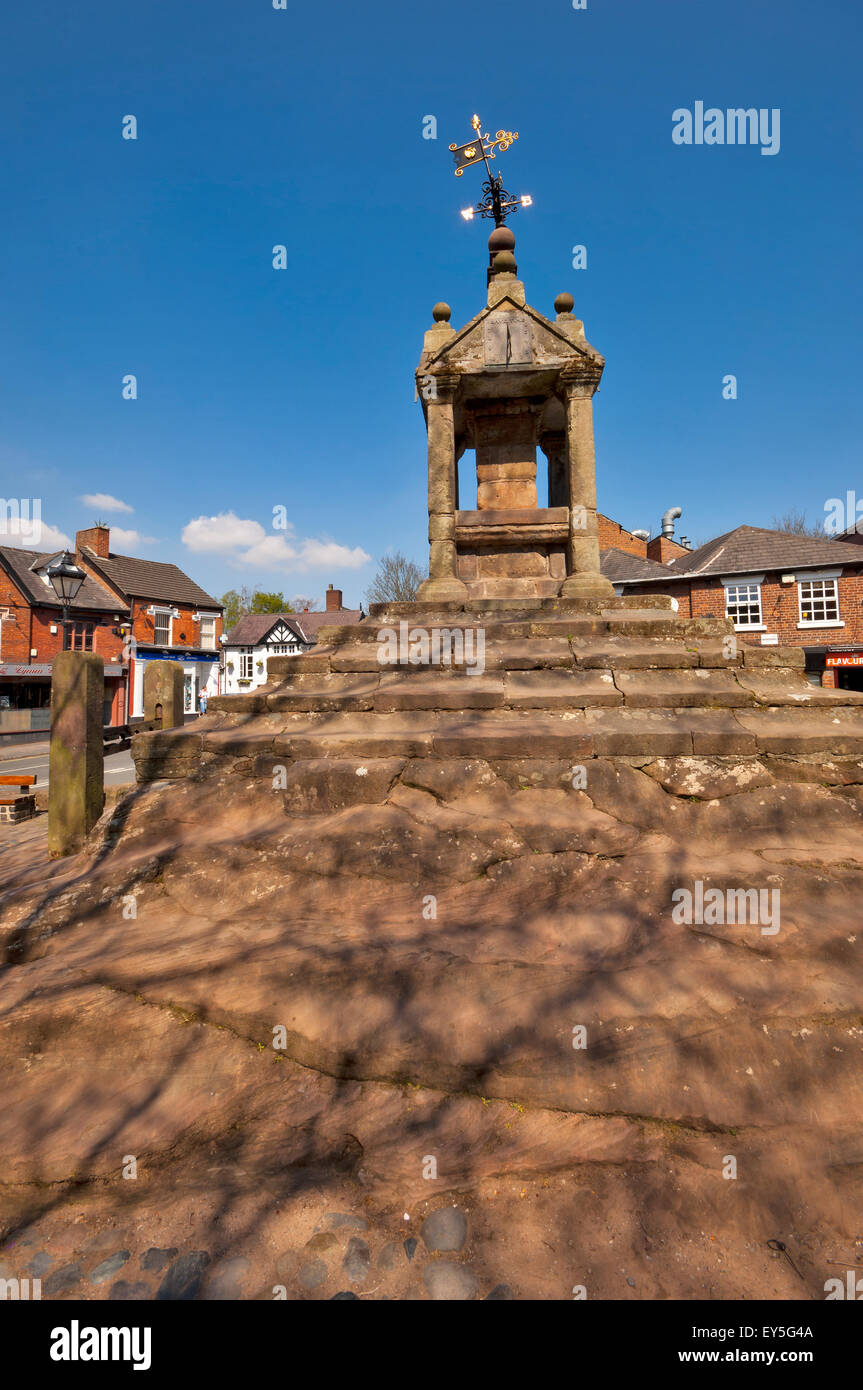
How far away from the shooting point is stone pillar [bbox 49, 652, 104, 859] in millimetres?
4070

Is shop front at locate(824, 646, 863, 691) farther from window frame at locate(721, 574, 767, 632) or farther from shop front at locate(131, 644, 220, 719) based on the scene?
shop front at locate(131, 644, 220, 719)

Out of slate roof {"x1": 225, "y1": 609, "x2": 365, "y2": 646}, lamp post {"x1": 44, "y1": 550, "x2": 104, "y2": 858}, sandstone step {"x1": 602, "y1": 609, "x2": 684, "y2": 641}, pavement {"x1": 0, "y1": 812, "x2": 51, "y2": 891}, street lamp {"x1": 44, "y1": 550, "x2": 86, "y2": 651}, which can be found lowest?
pavement {"x1": 0, "y1": 812, "x2": 51, "y2": 891}

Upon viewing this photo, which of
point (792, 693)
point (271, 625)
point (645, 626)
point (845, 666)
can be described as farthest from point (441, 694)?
point (271, 625)

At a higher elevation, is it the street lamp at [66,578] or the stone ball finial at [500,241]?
the stone ball finial at [500,241]

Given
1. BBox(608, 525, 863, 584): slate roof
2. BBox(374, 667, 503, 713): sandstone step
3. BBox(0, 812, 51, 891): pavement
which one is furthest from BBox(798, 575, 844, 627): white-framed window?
BBox(0, 812, 51, 891): pavement

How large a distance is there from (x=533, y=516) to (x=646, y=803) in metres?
5.16

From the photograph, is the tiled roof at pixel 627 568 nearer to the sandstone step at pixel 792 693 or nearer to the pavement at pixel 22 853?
→ the sandstone step at pixel 792 693

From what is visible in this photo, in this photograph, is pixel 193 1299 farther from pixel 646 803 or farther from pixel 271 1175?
pixel 646 803

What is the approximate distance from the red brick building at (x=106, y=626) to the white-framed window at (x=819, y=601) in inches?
1092

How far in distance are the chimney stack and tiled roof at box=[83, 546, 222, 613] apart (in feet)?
0.96

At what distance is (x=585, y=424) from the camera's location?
24.6ft

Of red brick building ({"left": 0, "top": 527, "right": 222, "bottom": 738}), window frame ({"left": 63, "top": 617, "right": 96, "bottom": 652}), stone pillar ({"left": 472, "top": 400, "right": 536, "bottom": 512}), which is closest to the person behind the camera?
stone pillar ({"left": 472, "top": 400, "right": 536, "bottom": 512})

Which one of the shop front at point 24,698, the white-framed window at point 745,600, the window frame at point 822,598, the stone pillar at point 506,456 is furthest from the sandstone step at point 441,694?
the shop front at point 24,698

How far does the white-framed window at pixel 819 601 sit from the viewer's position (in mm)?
22109
